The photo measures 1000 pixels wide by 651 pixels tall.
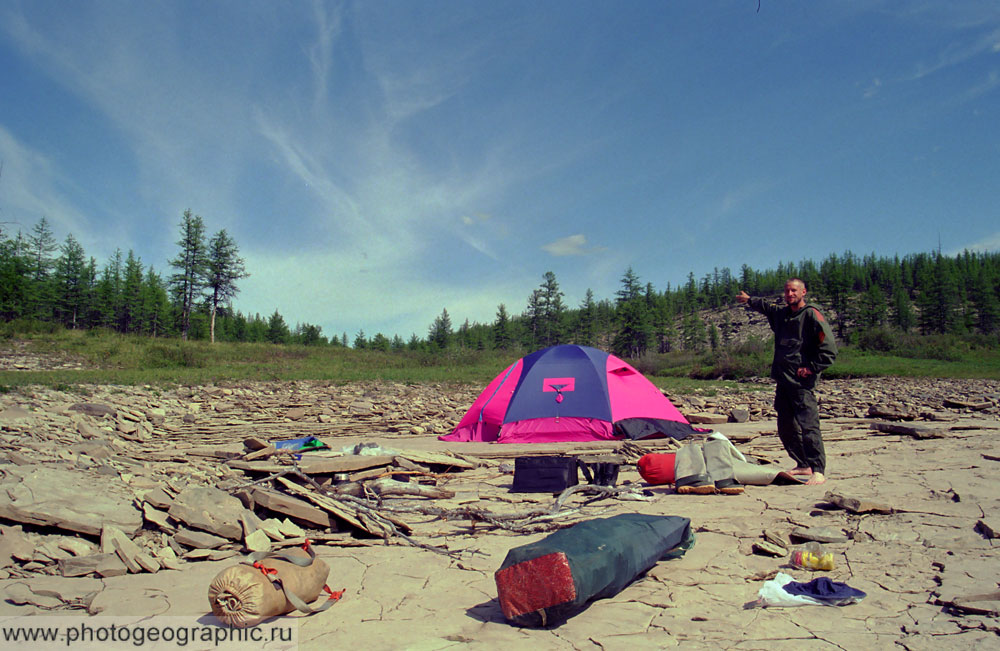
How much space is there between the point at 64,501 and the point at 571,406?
21.6ft

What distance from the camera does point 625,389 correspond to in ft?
30.4

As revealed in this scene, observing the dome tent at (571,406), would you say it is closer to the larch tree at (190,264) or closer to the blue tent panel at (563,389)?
the blue tent panel at (563,389)

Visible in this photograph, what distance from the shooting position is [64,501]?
3.95 metres

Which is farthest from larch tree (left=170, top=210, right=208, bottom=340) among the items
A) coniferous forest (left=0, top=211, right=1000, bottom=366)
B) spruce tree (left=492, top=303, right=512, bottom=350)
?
spruce tree (left=492, top=303, right=512, bottom=350)

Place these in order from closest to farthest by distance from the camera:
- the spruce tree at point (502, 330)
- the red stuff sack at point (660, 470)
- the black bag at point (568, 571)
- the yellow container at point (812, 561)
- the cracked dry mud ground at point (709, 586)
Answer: the cracked dry mud ground at point (709, 586), the black bag at point (568, 571), the yellow container at point (812, 561), the red stuff sack at point (660, 470), the spruce tree at point (502, 330)

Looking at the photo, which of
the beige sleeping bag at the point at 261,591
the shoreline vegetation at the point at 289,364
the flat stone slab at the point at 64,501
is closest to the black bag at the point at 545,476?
the beige sleeping bag at the point at 261,591

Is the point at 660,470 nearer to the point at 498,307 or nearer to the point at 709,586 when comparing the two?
the point at 709,586

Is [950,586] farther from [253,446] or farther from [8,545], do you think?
[253,446]

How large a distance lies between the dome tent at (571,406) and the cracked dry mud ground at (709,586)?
3829 mm

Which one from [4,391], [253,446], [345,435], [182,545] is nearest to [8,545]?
[182,545]

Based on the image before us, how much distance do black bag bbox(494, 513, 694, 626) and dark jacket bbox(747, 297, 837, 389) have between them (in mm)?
3243

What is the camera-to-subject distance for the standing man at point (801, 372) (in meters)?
5.32

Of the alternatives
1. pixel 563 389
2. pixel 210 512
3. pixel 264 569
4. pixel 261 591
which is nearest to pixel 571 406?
pixel 563 389

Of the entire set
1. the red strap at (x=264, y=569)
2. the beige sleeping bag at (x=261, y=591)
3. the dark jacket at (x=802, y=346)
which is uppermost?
the dark jacket at (x=802, y=346)
